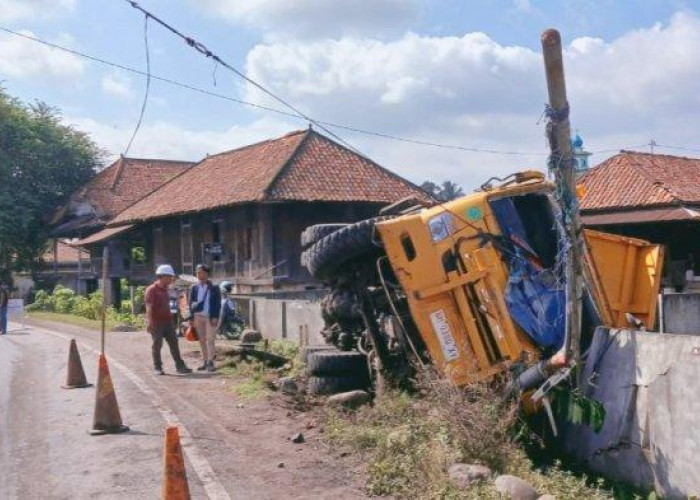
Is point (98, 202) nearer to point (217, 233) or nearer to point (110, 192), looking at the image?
point (110, 192)

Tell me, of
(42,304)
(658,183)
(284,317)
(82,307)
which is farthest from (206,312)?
(42,304)

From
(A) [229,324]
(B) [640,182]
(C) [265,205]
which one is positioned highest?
(B) [640,182]

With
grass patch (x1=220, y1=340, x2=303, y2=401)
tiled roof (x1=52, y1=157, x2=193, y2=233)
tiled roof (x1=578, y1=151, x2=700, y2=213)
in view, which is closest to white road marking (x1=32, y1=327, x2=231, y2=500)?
grass patch (x1=220, y1=340, x2=303, y2=401)

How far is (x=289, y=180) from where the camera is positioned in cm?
2811

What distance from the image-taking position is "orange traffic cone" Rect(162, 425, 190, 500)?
19.6ft

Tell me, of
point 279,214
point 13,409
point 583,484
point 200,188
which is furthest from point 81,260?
point 583,484

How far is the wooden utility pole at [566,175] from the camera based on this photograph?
7.75 metres

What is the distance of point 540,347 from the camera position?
9.17m

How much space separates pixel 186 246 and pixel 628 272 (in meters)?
26.0

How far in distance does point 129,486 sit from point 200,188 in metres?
27.2

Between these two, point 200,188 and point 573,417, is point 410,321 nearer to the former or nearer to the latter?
point 573,417

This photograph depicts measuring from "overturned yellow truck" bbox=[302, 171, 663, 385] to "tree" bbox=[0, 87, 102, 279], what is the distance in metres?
37.5

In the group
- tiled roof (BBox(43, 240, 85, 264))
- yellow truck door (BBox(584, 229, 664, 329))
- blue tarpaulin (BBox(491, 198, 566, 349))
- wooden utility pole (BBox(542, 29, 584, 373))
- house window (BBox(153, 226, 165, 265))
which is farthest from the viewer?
tiled roof (BBox(43, 240, 85, 264))

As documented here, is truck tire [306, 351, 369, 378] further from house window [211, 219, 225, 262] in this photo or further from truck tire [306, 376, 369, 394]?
house window [211, 219, 225, 262]
